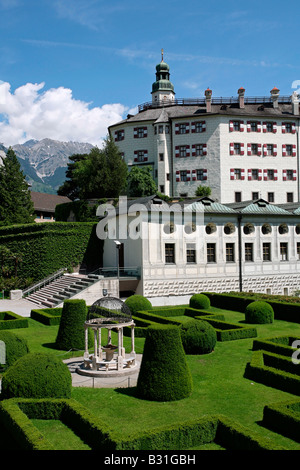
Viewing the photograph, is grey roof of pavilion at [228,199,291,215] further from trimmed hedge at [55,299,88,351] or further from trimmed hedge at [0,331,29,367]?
trimmed hedge at [0,331,29,367]

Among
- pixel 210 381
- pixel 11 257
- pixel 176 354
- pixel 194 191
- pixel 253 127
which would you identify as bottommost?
pixel 210 381

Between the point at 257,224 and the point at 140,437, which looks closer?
the point at 140,437

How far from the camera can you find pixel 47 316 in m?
24.1

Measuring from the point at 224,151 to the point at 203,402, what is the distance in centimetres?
3961

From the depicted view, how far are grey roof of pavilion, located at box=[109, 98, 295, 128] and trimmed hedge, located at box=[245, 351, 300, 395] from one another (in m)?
37.8

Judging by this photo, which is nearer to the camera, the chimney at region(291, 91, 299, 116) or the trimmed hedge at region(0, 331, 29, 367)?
the trimmed hedge at region(0, 331, 29, 367)

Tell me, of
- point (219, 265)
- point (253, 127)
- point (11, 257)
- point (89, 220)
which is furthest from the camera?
point (253, 127)

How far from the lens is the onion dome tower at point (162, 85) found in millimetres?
67375

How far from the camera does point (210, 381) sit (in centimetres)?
1363

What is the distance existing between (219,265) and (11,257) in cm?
1597

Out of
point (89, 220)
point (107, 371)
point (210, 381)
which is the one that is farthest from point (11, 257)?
point (210, 381)

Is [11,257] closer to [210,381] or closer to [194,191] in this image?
[194,191]

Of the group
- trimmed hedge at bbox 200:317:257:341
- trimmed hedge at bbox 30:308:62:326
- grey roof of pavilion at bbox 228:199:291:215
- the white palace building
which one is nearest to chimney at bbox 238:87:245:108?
the white palace building

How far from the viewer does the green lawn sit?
10445mm
